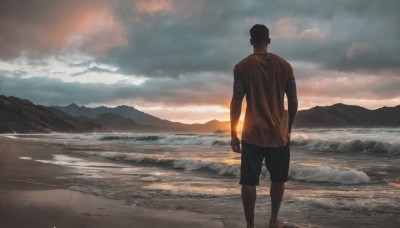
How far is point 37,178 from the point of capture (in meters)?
8.09

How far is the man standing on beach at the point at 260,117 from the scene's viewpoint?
13.3 ft

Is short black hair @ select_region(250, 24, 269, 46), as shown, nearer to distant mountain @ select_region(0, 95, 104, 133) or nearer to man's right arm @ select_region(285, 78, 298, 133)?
man's right arm @ select_region(285, 78, 298, 133)

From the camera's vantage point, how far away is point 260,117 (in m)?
4.07

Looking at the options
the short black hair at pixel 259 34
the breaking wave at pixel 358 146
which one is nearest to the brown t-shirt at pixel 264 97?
the short black hair at pixel 259 34

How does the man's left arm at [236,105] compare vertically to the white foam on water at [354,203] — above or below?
above

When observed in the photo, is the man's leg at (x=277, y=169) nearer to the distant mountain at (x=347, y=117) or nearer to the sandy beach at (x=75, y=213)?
the sandy beach at (x=75, y=213)

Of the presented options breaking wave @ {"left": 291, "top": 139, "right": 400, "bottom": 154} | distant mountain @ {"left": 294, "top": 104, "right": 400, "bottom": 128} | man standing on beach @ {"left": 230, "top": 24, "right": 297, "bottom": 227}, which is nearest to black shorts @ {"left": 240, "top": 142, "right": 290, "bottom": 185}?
man standing on beach @ {"left": 230, "top": 24, "right": 297, "bottom": 227}

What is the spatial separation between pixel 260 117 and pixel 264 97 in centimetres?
21

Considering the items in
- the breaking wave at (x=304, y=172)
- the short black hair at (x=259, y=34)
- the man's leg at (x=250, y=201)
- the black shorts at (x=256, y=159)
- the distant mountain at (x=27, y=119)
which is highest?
the distant mountain at (x=27, y=119)

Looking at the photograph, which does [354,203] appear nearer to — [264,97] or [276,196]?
[276,196]

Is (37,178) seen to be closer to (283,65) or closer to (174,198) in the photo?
(174,198)

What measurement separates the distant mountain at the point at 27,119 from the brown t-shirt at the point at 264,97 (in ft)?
355

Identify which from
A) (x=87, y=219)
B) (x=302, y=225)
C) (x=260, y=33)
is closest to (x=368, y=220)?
(x=302, y=225)

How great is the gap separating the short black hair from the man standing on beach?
5.8 inches
